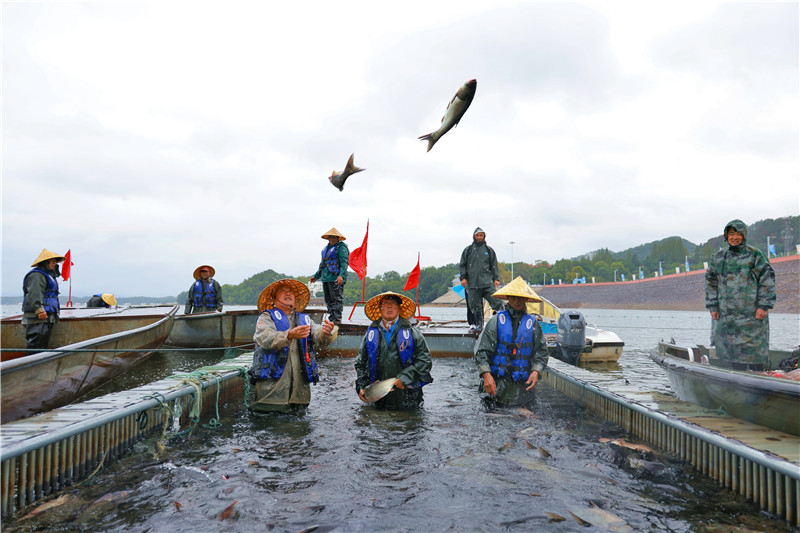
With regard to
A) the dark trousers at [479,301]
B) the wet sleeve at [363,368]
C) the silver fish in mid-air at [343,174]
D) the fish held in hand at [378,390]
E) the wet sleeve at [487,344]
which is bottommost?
the fish held in hand at [378,390]

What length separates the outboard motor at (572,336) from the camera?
39.3 ft

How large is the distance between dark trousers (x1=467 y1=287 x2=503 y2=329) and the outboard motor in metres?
2.00

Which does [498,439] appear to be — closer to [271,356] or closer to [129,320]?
[271,356]

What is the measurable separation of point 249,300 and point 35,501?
315ft

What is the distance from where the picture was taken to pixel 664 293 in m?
74.4

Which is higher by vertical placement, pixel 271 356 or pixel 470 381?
pixel 271 356

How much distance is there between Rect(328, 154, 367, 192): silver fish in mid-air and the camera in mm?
9727

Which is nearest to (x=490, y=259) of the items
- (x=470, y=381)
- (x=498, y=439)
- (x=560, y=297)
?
(x=470, y=381)

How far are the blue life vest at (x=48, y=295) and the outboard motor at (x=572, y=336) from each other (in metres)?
11.7

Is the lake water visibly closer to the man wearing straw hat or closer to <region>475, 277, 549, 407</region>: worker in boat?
<region>475, 277, 549, 407</region>: worker in boat

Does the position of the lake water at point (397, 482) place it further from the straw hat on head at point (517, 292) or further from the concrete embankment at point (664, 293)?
the concrete embankment at point (664, 293)

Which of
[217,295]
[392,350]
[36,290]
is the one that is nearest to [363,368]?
[392,350]

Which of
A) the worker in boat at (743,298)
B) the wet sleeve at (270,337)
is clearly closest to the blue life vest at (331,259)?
the wet sleeve at (270,337)

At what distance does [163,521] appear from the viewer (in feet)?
10.8
